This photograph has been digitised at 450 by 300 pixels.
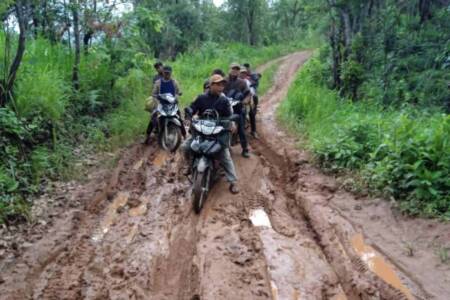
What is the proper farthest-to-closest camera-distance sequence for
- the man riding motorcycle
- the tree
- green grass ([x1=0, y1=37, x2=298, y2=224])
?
the tree, the man riding motorcycle, green grass ([x1=0, y1=37, x2=298, y2=224])

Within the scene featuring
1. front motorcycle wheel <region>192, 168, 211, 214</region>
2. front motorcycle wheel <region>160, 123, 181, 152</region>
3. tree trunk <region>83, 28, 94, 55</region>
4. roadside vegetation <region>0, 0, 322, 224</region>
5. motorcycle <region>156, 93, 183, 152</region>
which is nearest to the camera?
front motorcycle wheel <region>192, 168, 211, 214</region>

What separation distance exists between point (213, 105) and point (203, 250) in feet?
8.65

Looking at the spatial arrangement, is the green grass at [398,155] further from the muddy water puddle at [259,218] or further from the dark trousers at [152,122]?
the dark trousers at [152,122]

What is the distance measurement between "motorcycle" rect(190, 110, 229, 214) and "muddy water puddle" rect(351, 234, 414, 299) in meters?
2.05

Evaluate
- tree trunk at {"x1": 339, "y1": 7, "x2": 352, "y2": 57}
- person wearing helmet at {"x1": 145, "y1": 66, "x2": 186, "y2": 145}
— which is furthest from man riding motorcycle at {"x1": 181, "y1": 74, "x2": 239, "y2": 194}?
tree trunk at {"x1": 339, "y1": 7, "x2": 352, "y2": 57}

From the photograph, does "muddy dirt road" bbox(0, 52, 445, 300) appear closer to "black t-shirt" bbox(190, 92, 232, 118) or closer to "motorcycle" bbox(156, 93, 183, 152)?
"black t-shirt" bbox(190, 92, 232, 118)

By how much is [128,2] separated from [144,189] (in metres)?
6.13

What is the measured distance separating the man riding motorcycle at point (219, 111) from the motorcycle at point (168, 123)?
6.45 ft

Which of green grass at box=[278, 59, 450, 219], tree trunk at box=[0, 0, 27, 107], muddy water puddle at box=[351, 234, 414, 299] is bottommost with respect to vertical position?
muddy water puddle at box=[351, 234, 414, 299]

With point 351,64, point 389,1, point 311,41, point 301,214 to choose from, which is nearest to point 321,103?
point 351,64

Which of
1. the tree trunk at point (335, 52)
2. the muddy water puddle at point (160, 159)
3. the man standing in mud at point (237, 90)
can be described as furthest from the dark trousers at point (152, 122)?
the tree trunk at point (335, 52)

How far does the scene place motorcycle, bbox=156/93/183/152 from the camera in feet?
28.1

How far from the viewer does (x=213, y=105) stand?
6.63m

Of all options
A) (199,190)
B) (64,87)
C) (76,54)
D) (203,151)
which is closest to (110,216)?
(199,190)
